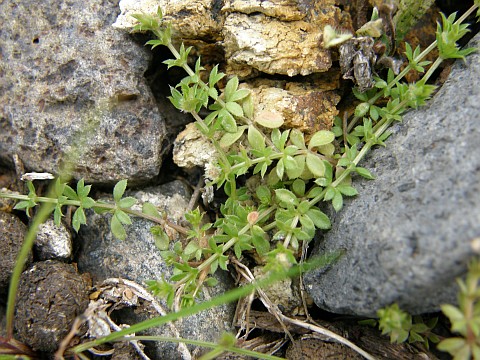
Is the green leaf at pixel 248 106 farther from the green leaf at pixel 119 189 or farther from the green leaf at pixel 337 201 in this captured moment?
the green leaf at pixel 119 189

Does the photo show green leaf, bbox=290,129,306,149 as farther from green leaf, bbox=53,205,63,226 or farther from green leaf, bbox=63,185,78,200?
green leaf, bbox=53,205,63,226

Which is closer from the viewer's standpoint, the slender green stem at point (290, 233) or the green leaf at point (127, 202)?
the slender green stem at point (290, 233)

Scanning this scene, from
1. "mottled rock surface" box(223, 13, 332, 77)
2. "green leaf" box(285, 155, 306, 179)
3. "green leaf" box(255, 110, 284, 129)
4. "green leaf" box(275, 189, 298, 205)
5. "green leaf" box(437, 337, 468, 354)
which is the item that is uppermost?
"mottled rock surface" box(223, 13, 332, 77)

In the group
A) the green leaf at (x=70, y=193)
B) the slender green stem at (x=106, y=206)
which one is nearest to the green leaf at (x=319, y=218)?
the slender green stem at (x=106, y=206)

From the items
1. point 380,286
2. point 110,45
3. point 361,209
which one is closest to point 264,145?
point 361,209

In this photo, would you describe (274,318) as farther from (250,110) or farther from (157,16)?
(157,16)

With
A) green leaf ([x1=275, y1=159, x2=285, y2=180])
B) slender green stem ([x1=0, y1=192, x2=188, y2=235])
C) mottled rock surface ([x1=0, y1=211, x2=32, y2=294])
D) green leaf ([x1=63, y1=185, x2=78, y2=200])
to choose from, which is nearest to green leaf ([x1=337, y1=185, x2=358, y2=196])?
green leaf ([x1=275, y1=159, x2=285, y2=180])
